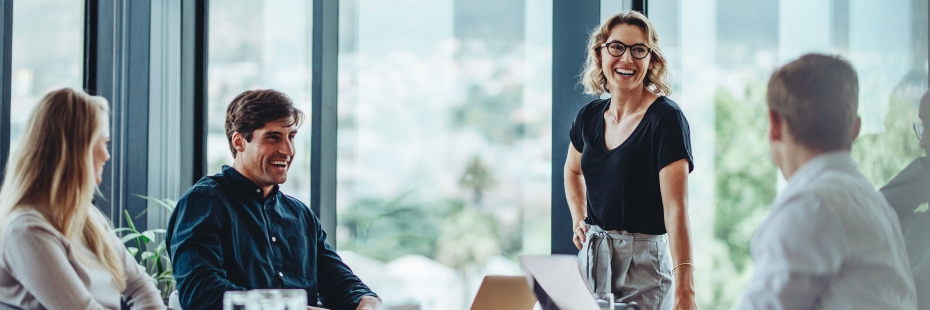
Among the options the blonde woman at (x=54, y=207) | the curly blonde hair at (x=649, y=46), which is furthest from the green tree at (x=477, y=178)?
the blonde woman at (x=54, y=207)

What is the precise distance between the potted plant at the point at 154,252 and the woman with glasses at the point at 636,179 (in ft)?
5.38

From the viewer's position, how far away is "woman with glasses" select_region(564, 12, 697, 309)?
1.91m

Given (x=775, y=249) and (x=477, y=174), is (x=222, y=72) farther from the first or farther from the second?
(x=775, y=249)

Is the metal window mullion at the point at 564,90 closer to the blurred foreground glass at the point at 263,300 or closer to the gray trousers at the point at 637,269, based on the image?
the gray trousers at the point at 637,269

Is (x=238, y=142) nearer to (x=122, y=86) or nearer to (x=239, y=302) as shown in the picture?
(x=239, y=302)

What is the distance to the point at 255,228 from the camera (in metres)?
1.96

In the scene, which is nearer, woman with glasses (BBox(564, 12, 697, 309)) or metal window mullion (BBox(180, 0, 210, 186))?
woman with glasses (BBox(564, 12, 697, 309))

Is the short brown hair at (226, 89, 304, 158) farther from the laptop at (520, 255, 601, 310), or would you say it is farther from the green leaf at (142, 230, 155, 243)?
the green leaf at (142, 230, 155, 243)

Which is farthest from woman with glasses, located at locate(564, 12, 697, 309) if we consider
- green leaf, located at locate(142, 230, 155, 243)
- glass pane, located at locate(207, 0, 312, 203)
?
green leaf, located at locate(142, 230, 155, 243)

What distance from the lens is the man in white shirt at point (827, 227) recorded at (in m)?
1.01

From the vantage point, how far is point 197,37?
Result: 3.31 metres

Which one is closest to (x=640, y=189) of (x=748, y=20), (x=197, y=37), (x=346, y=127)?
(x=748, y=20)

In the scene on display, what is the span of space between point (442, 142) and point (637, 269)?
4.01 feet

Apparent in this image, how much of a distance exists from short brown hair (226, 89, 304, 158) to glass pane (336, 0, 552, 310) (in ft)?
3.57
